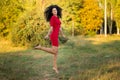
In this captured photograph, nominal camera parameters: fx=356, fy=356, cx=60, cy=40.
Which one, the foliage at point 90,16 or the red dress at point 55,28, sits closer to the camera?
the red dress at point 55,28

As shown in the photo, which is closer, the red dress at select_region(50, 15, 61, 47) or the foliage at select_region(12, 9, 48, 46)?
the red dress at select_region(50, 15, 61, 47)

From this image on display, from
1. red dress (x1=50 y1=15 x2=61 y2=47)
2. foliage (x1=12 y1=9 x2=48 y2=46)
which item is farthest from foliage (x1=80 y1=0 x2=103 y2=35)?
red dress (x1=50 y1=15 x2=61 y2=47)

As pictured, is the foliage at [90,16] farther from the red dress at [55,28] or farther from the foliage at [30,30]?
the red dress at [55,28]

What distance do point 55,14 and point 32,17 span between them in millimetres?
13787

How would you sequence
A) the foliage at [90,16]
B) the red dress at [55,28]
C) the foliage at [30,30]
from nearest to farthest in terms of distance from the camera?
the red dress at [55,28], the foliage at [30,30], the foliage at [90,16]

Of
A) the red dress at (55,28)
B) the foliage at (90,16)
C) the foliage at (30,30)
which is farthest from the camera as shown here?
the foliage at (90,16)

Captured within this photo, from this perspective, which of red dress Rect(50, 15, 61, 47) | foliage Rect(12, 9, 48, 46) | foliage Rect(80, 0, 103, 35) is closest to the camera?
red dress Rect(50, 15, 61, 47)

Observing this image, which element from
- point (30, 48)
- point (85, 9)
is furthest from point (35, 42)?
point (85, 9)

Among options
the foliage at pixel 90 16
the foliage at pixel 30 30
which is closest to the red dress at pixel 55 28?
the foliage at pixel 30 30

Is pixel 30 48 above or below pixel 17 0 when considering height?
below

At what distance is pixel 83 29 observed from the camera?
5378cm

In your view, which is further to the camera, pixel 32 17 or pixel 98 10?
pixel 98 10

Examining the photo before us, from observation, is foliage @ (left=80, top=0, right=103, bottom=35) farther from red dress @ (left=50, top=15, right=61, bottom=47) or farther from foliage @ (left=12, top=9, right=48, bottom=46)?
red dress @ (left=50, top=15, right=61, bottom=47)

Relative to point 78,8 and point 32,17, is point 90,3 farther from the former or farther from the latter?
point 32,17
